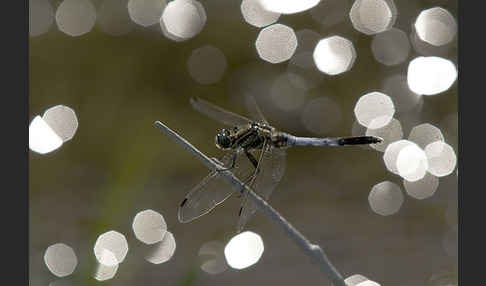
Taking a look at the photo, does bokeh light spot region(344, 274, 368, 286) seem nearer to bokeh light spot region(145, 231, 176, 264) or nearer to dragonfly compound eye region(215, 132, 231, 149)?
bokeh light spot region(145, 231, 176, 264)

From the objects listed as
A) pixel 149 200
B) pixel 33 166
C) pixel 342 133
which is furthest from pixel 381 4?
pixel 33 166

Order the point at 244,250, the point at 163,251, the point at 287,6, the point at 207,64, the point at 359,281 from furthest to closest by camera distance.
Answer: the point at 287,6, the point at 207,64, the point at 244,250, the point at 163,251, the point at 359,281

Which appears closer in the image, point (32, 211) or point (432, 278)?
point (432, 278)

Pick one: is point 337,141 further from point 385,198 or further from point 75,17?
point 75,17

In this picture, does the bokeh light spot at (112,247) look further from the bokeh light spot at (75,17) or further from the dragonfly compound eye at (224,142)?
the bokeh light spot at (75,17)

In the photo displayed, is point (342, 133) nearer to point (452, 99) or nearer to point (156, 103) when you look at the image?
point (452, 99)

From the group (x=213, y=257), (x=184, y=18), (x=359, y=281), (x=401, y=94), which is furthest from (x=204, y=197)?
(x=184, y=18)

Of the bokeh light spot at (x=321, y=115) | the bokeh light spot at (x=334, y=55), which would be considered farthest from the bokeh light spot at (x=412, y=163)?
the bokeh light spot at (x=334, y=55)

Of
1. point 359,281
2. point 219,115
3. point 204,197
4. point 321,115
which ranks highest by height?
point 321,115
